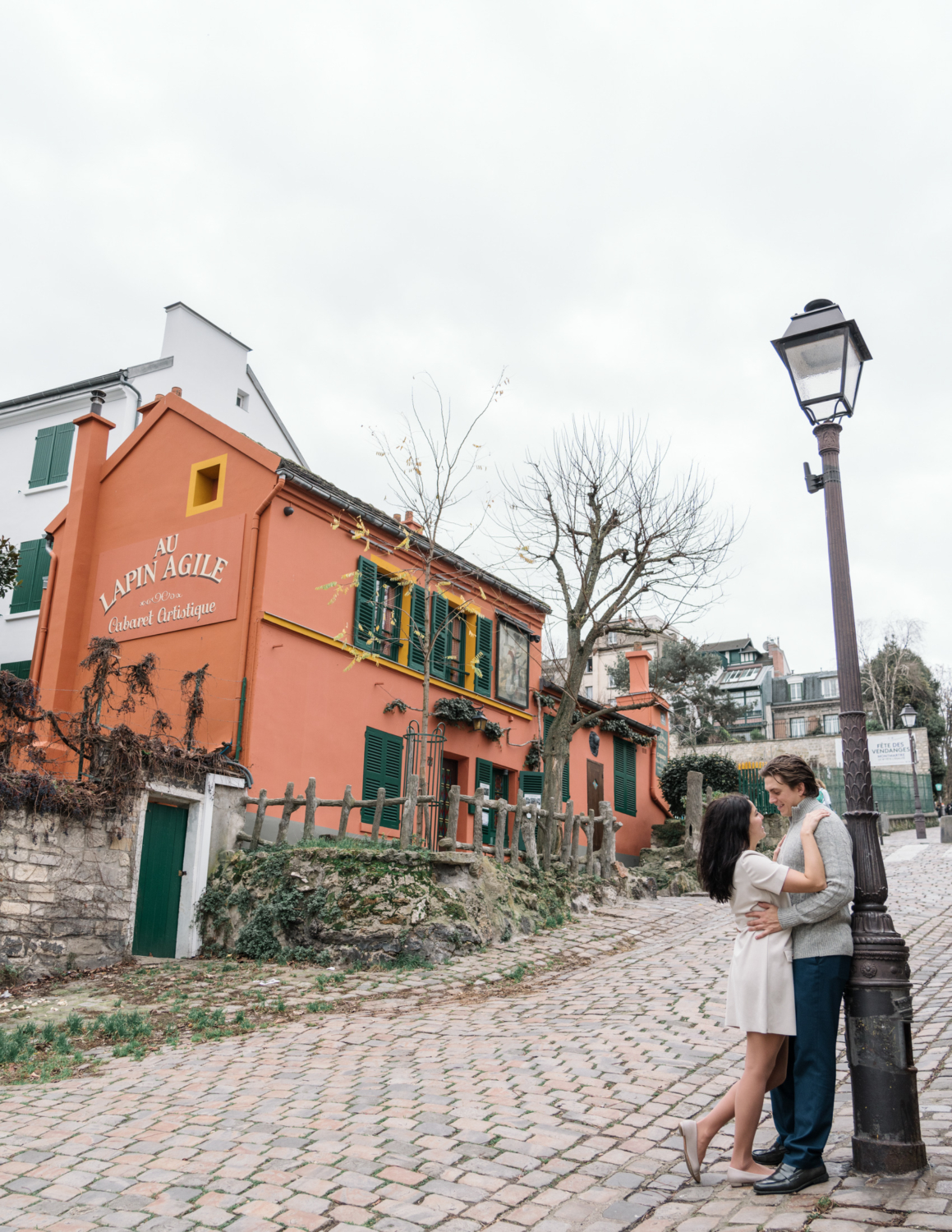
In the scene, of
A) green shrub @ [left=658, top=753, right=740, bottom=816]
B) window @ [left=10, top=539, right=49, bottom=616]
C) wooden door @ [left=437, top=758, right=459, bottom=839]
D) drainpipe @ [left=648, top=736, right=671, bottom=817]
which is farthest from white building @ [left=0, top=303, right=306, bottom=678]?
green shrub @ [left=658, top=753, right=740, bottom=816]

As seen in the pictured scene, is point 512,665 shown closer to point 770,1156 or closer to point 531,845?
point 531,845

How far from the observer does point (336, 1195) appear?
172 inches

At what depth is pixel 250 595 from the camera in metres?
15.1

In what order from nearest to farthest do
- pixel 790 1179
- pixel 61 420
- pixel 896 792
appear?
pixel 790 1179 → pixel 61 420 → pixel 896 792

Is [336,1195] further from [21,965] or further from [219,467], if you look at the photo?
[219,467]

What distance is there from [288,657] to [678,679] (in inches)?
1289

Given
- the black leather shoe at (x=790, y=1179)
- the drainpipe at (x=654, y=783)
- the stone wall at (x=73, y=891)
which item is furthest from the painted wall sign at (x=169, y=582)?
the drainpipe at (x=654, y=783)

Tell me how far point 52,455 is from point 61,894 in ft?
45.0

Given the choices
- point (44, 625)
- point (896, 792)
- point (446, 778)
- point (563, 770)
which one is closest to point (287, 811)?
point (446, 778)

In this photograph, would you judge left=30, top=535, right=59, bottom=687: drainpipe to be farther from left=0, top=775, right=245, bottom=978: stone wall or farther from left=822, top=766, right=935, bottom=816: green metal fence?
left=822, top=766, right=935, bottom=816: green metal fence

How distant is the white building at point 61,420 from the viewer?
21266 mm

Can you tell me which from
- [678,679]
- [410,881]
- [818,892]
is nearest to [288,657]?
[410,881]

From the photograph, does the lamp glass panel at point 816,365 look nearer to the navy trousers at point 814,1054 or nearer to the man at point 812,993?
the man at point 812,993

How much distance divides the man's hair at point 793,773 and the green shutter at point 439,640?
14.1m
